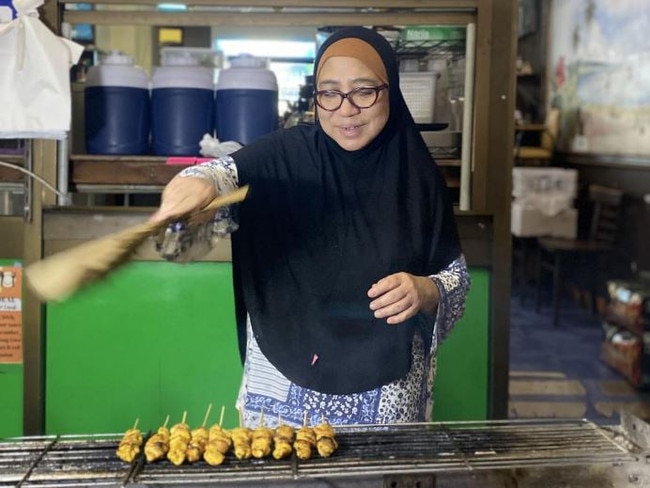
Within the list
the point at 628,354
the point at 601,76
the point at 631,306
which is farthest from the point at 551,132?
the point at 628,354

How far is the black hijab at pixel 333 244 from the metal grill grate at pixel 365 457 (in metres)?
0.18

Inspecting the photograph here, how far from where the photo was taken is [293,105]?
3215 millimetres

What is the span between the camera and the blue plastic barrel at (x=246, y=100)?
2914 mm

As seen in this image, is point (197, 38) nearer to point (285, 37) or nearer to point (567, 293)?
point (285, 37)

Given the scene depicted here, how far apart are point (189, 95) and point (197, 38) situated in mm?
4878

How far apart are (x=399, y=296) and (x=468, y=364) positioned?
1.38m

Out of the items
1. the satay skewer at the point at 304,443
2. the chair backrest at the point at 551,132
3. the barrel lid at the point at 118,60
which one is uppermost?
the chair backrest at the point at 551,132

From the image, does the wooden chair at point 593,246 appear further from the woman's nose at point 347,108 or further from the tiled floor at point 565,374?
the woman's nose at point 347,108

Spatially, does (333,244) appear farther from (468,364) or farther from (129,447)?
(468,364)

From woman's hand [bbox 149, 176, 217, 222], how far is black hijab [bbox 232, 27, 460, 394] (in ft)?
0.63

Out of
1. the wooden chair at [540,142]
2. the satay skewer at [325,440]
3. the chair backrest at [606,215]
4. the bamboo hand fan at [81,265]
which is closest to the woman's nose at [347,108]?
the bamboo hand fan at [81,265]

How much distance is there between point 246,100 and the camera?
115 inches

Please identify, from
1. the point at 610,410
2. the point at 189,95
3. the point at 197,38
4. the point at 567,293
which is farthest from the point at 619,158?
the point at 189,95

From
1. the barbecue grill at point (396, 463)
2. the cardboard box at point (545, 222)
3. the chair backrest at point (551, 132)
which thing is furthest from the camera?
the chair backrest at point (551, 132)
